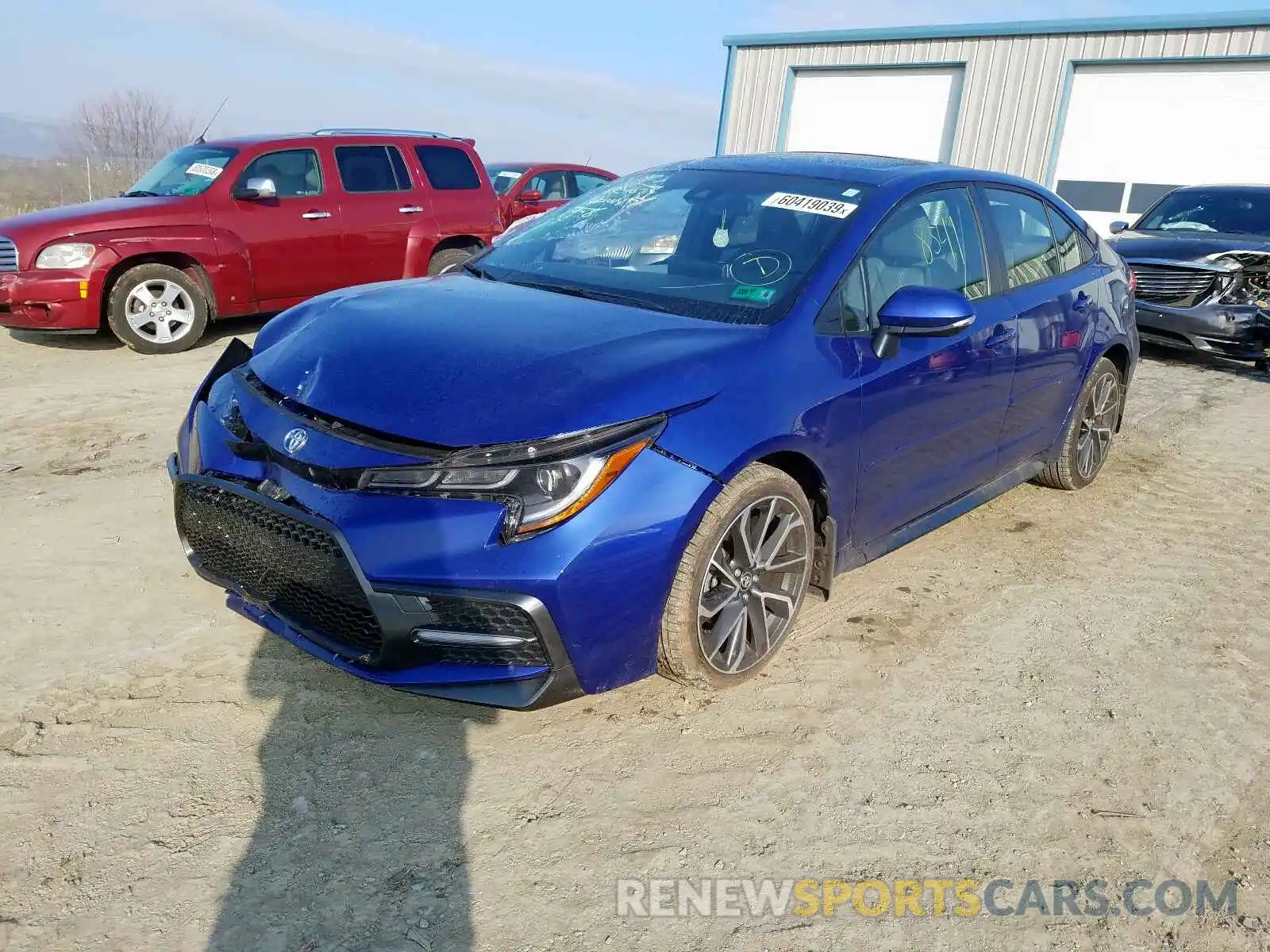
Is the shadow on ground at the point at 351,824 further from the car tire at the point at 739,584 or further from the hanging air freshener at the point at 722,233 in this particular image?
the hanging air freshener at the point at 722,233

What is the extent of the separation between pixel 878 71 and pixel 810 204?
1580 cm

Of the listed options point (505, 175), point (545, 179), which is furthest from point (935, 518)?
point (505, 175)

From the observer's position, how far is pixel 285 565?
262 cm

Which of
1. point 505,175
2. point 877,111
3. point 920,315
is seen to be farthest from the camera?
point 877,111

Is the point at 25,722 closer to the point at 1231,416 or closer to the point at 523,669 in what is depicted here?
→ the point at 523,669

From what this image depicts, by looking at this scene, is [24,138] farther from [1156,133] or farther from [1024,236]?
[1024,236]

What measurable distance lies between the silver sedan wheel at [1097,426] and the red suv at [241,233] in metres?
4.65

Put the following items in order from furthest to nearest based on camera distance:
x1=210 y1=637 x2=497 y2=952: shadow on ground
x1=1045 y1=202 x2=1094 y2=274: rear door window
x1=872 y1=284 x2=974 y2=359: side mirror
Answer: x1=1045 y1=202 x2=1094 y2=274: rear door window
x1=872 y1=284 x2=974 y2=359: side mirror
x1=210 y1=637 x2=497 y2=952: shadow on ground

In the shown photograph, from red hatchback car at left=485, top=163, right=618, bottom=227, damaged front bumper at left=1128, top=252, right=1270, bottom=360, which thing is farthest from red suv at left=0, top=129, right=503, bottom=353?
damaged front bumper at left=1128, top=252, right=1270, bottom=360

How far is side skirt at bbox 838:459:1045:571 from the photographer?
11.2ft

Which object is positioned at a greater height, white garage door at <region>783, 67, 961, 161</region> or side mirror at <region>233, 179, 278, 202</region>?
white garage door at <region>783, 67, 961, 161</region>

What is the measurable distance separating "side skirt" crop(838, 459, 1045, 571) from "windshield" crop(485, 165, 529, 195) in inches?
356

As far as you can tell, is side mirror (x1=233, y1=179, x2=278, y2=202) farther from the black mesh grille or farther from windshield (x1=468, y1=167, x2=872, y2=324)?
the black mesh grille

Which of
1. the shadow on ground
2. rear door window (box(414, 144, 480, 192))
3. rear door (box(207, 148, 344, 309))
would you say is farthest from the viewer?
rear door window (box(414, 144, 480, 192))
